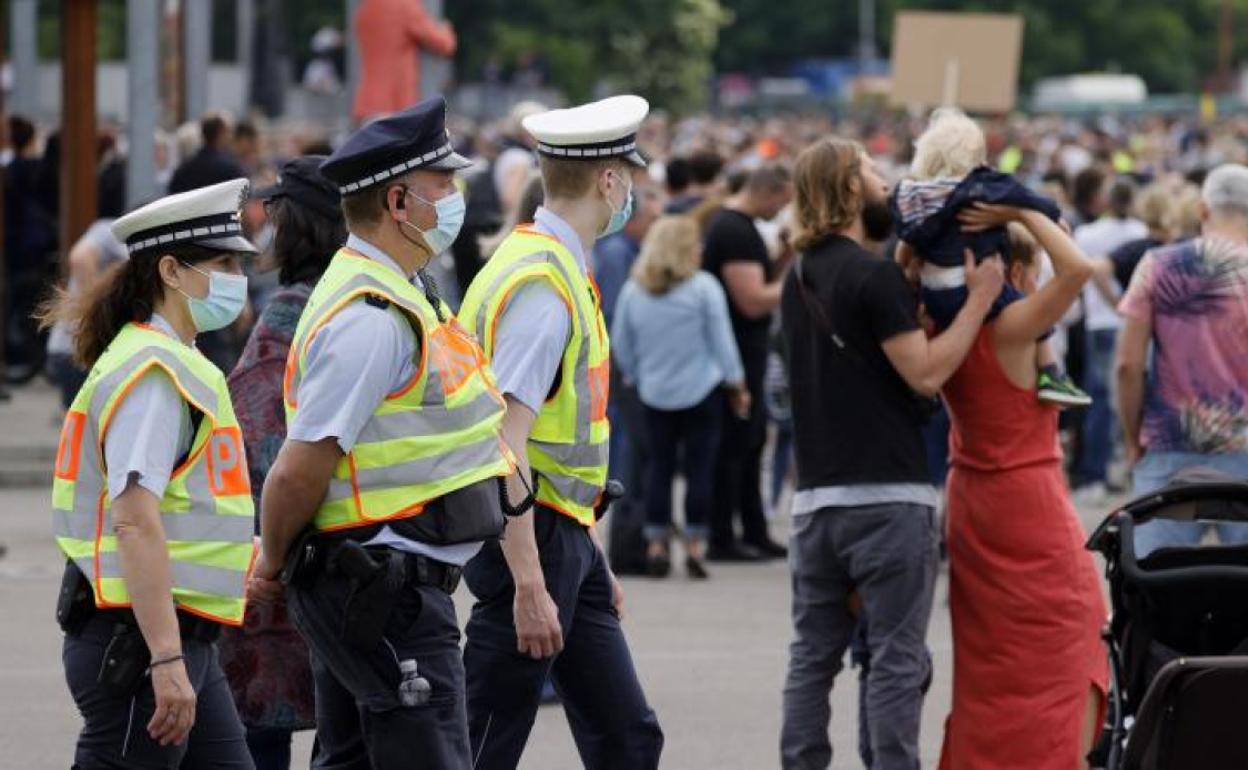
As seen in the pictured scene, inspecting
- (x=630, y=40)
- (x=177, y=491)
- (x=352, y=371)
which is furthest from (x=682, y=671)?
(x=630, y=40)

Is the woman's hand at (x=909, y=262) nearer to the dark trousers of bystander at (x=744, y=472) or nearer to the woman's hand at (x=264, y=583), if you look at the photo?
the woman's hand at (x=264, y=583)

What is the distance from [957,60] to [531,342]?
1259 cm

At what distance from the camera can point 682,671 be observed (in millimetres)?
9859

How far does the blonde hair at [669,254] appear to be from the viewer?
473 inches

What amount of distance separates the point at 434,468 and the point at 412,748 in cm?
55

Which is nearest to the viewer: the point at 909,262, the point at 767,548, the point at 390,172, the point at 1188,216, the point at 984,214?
the point at 390,172

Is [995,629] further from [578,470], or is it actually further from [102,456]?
[102,456]

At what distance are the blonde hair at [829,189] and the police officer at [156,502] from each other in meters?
2.04

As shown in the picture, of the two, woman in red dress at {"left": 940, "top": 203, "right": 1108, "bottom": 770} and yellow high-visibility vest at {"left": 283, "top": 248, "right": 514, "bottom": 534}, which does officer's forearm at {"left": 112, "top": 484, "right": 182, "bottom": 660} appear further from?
woman in red dress at {"left": 940, "top": 203, "right": 1108, "bottom": 770}

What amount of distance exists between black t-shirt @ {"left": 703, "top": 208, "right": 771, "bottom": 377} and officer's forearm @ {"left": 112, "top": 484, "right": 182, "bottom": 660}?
771 centimetres

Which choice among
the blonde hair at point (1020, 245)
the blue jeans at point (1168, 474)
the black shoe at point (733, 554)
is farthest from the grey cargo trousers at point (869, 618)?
the black shoe at point (733, 554)

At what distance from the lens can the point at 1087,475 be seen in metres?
15.3

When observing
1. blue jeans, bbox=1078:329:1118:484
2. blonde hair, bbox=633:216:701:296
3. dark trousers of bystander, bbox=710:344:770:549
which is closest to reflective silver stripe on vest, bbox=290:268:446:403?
blonde hair, bbox=633:216:701:296

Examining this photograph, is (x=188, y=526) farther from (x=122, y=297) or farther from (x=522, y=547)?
(x=522, y=547)
